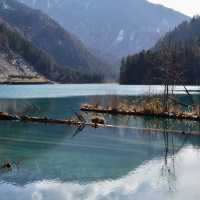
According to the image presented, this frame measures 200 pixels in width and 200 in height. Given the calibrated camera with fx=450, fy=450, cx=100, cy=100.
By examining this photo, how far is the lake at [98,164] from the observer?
906 inches

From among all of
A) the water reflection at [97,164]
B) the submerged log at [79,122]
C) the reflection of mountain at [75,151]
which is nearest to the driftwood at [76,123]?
the submerged log at [79,122]

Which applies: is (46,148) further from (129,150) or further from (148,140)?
(148,140)

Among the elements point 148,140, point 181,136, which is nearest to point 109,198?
point 148,140

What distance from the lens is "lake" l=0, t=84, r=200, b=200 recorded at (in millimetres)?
23016

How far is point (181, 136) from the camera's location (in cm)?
4322

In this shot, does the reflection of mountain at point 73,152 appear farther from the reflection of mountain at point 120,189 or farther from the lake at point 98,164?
the reflection of mountain at point 120,189

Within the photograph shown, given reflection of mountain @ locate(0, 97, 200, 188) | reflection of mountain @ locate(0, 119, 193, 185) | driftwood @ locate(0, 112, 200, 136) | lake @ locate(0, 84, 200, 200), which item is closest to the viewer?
lake @ locate(0, 84, 200, 200)

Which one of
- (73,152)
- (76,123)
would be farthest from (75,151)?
(76,123)

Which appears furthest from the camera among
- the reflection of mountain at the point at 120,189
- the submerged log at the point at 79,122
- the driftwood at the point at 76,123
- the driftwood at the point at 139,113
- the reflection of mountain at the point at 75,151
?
the driftwood at the point at 139,113

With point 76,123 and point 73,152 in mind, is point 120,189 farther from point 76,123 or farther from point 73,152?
point 76,123

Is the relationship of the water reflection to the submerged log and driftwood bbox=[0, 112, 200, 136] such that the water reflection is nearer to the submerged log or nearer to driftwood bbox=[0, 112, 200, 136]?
driftwood bbox=[0, 112, 200, 136]

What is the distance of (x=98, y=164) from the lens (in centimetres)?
2917

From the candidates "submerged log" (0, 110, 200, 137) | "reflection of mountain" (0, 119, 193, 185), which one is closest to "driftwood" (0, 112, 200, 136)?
"submerged log" (0, 110, 200, 137)

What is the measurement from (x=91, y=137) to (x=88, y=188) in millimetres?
17450
